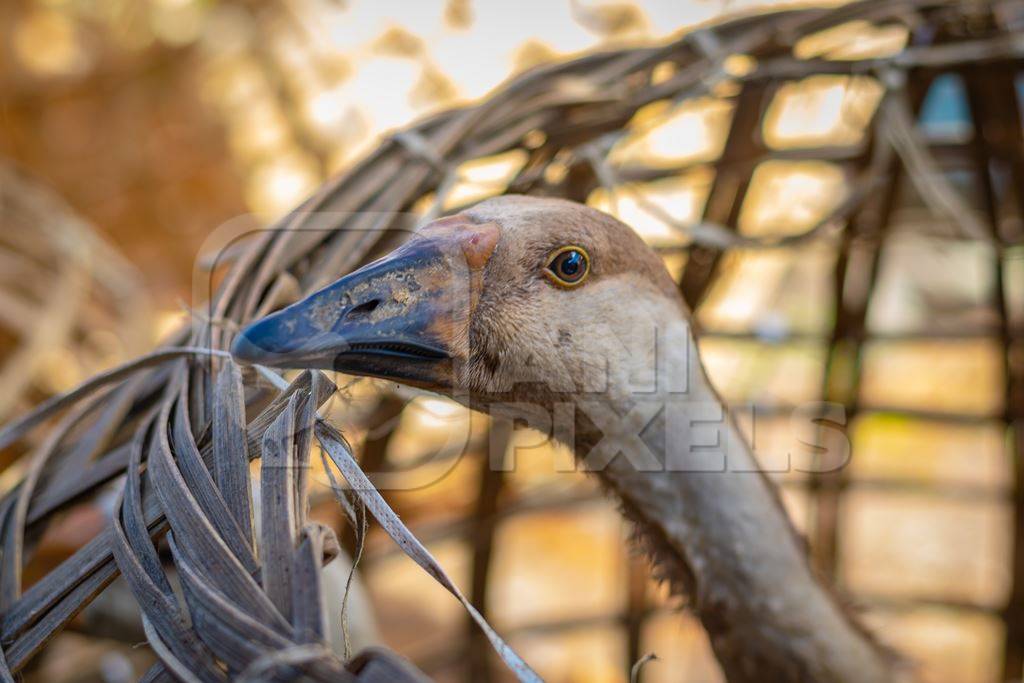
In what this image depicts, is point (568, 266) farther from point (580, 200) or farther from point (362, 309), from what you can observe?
point (580, 200)

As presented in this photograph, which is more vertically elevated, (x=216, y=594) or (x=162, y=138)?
(x=162, y=138)

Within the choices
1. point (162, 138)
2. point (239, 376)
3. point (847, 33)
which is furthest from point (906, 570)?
point (162, 138)

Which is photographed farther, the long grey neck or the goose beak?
the long grey neck

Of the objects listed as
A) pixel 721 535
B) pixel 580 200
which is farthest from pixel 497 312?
pixel 580 200

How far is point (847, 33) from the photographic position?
3.48 ft

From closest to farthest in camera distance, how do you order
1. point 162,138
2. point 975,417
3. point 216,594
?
1. point 216,594
2. point 975,417
3. point 162,138

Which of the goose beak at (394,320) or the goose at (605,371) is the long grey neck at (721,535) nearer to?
the goose at (605,371)

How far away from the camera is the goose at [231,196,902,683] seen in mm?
604

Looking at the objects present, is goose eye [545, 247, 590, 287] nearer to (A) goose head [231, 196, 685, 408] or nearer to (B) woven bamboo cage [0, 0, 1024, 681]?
(A) goose head [231, 196, 685, 408]

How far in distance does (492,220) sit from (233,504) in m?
0.29

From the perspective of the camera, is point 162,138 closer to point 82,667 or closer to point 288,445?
point 82,667

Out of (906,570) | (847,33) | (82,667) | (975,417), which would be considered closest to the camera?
(847,33)

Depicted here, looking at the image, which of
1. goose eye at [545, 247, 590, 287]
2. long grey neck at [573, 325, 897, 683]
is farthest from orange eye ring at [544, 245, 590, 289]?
long grey neck at [573, 325, 897, 683]

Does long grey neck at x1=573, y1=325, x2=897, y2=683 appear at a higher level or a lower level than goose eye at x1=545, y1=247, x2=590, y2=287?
lower
